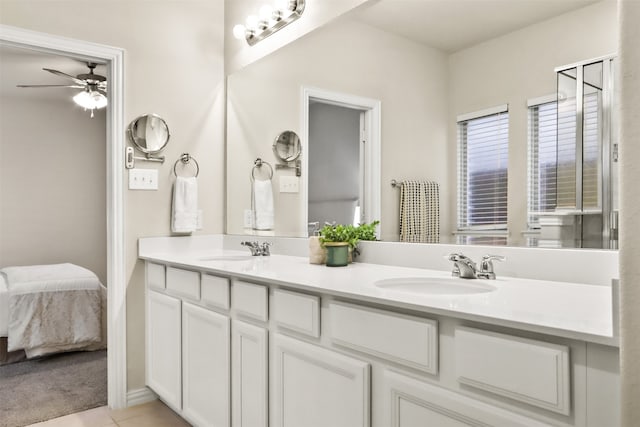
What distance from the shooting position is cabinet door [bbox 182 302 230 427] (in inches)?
69.8

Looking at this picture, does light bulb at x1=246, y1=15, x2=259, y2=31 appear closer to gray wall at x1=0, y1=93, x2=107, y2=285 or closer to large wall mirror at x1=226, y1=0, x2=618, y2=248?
large wall mirror at x1=226, y1=0, x2=618, y2=248

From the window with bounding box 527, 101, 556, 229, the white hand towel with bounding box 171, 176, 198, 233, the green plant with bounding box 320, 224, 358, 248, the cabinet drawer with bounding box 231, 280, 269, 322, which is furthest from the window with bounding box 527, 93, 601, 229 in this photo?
the white hand towel with bounding box 171, 176, 198, 233

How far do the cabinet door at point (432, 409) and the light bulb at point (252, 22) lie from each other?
6.88 feet

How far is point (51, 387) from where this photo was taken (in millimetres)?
2732

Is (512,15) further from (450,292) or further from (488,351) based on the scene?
(488,351)

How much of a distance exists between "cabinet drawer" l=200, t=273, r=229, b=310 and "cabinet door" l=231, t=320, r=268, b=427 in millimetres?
112

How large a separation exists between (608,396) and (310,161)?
5.70 feet

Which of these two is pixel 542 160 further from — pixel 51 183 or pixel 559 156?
pixel 51 183

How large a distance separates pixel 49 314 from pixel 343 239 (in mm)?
2683

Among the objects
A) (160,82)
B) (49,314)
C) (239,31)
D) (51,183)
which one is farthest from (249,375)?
(51,183)

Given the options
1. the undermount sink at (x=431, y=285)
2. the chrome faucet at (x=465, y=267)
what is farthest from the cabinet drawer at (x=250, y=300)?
the chrome faucet at (x=465, y=267)

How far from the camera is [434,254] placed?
5.52ft

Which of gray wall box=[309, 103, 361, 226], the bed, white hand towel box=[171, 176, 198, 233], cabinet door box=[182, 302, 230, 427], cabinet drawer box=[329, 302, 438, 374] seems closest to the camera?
cabinet drawer box=[329, 302, 438, 374]

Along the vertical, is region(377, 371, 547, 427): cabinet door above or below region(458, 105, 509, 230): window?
below
